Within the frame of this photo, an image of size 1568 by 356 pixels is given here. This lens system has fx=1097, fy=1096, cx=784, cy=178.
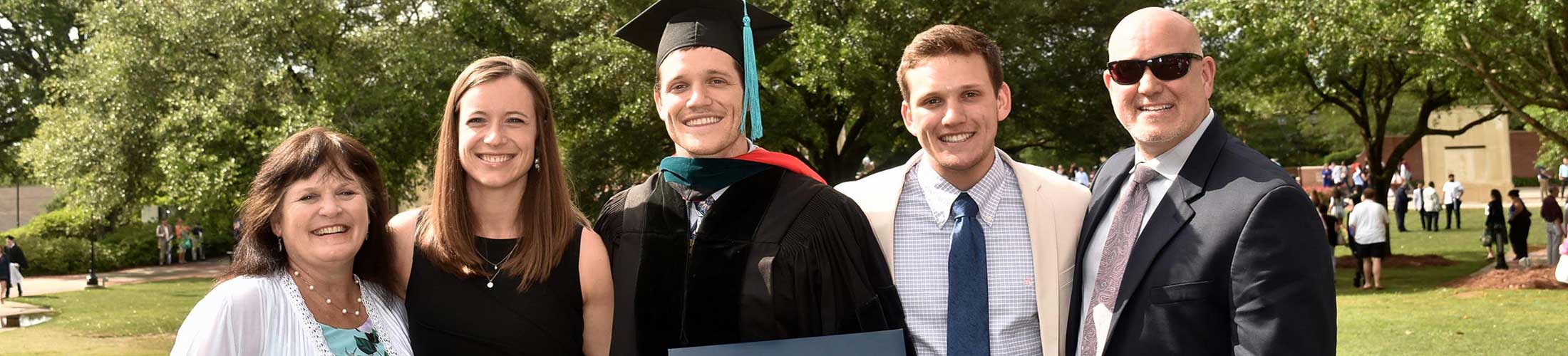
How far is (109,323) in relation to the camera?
639 inches

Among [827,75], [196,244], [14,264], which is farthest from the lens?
[196,244]

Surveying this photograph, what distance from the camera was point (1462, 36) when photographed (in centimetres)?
1358

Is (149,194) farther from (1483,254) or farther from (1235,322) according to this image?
(1483,254)

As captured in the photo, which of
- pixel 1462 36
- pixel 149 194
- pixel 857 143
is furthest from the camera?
pixel 857 143

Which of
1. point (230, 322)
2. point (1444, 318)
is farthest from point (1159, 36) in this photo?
point (1444, 318)

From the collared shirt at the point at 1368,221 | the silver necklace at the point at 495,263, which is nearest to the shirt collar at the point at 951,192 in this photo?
the silver necklace at the point at 495,263

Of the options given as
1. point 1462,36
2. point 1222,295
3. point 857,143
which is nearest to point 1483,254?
point 1462,36

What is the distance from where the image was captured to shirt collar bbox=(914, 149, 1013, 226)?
10.9 feet

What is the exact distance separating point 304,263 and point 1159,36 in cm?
247

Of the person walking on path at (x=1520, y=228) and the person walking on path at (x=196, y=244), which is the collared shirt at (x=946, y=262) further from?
the person walking on path at (x=196, y=244)

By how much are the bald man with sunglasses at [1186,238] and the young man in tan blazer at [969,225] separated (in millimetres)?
96

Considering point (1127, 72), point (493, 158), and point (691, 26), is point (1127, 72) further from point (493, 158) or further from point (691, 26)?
A: point (493, 158)

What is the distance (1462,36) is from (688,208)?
1362 cm

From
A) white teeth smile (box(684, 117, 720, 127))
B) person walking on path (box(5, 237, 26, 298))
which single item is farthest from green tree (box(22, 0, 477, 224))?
white teeth smile (box(684, 117, 720, 127))
